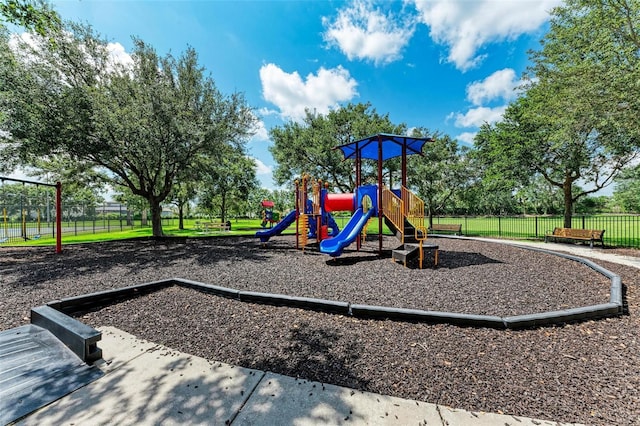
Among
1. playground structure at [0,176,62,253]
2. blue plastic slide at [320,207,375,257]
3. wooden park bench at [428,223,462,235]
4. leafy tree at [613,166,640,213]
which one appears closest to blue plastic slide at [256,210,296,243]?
blue plastic slide at [320,207,375,257]

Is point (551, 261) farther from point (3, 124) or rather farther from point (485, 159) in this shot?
point (3, 124)

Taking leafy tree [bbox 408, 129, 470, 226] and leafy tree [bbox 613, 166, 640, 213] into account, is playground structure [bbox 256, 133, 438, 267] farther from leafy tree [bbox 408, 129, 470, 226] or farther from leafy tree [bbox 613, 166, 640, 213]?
leafy tree [bbox 613, 166, 640, 213]

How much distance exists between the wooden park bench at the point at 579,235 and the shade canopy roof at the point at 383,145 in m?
8.13

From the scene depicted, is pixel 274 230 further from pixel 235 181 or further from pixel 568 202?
pixel 235 181

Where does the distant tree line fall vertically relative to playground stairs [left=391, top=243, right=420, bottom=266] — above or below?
above

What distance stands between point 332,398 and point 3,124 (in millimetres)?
14252

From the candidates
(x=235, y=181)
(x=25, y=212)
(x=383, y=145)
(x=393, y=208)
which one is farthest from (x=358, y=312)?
(x=235, y=181)

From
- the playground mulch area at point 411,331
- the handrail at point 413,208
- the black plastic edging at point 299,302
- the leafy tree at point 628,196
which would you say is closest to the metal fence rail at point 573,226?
the playground mulch area at point 411,331

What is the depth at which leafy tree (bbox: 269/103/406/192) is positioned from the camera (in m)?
18.1

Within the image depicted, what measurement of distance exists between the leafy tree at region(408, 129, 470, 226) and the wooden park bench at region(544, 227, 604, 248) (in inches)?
292

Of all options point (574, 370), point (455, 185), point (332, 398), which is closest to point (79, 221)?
point (332, 398)

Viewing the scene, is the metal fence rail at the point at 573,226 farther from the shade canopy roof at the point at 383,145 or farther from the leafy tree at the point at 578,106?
the shade canopy roof at the point at 383,145

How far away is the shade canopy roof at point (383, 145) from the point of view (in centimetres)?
923

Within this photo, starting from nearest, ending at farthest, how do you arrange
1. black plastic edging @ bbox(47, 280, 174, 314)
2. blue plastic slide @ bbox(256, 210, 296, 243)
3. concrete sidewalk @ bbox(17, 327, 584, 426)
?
1. concrete sidewalk @ bbox(17, 327, 584, 426)
2. black plastic edging @ bbox(47, 280, 174, 314)
3. blue plastic slide @ bbox(256, 210, 296, 243)
